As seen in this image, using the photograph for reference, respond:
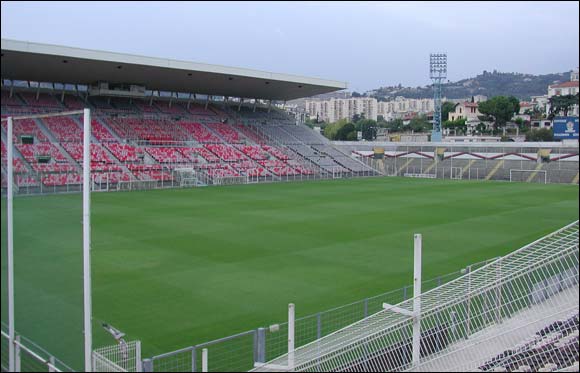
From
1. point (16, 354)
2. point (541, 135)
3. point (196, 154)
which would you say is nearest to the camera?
point (16, 354)

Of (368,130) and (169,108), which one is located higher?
(368,130)

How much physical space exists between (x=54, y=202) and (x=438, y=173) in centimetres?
4134

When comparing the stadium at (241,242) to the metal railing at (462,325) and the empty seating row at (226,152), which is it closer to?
the metal railing at (462,325)

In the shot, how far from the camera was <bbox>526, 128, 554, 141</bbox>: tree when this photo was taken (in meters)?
49.6

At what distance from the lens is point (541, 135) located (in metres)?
50.5

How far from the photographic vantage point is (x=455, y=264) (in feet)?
39.2

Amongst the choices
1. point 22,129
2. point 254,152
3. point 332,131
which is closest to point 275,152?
point 254,152

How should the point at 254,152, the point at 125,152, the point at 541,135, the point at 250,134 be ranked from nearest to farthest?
the point at 125,152 < the point at 254,152 < the point at 250,134 < the point at 541,135

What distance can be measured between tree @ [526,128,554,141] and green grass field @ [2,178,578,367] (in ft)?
84.8

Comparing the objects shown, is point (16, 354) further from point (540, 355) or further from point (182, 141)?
point (182, 141)

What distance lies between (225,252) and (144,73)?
23.8 m

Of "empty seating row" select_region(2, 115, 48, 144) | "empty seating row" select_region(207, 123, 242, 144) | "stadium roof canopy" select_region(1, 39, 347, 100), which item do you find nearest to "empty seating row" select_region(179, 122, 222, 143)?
"empty seating row" select_region(207, 123, 242, 144)

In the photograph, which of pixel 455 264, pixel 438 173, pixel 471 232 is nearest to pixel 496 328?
pixel 455 264

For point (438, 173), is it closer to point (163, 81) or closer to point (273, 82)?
point (273, 82)
